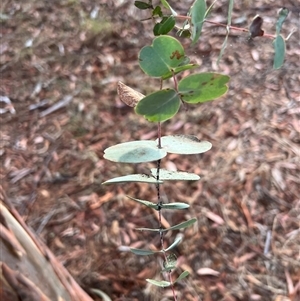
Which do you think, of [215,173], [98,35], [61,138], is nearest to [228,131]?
[215,173]

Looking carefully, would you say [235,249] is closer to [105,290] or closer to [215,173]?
[215,173]

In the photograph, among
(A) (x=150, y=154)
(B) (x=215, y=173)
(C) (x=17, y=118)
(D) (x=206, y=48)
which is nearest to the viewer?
(A) (x=150, y=154)

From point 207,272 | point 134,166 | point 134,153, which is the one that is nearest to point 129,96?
point 134,153

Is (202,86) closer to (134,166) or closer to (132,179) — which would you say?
(132,179)

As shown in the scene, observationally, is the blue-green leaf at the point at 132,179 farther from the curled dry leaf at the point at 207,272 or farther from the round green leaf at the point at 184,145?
the curled dry leaf at the point at 207,272

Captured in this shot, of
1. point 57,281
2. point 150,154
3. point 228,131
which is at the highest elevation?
point 150,154

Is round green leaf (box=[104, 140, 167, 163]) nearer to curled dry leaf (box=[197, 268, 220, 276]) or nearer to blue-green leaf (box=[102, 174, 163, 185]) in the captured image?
blue-green leaf (box=[102, 174, 163, 185])
